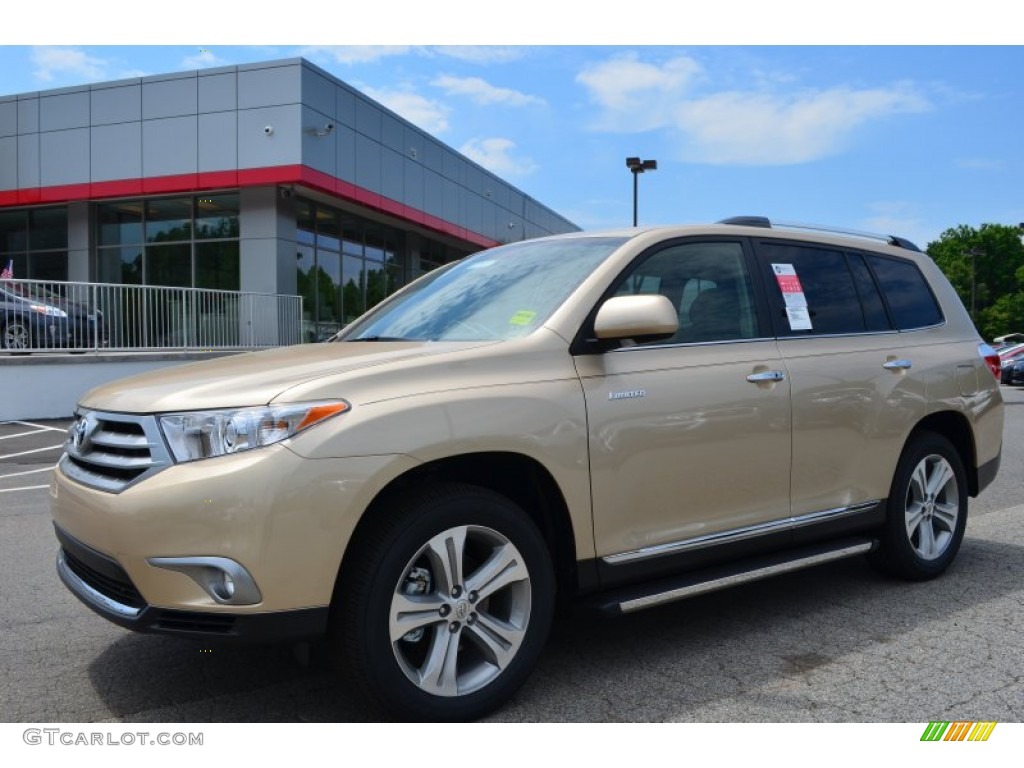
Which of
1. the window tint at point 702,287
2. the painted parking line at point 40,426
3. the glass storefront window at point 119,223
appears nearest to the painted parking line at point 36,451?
the painted parking line at point 40,426

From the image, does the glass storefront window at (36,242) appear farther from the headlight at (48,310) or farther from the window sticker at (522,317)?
the window sticker at (522,317)

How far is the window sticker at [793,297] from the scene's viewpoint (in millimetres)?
4312

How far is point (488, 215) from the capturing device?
32.0 meters

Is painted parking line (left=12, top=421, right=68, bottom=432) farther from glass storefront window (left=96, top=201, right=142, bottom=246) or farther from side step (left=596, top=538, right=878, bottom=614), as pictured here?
side step (left=596, top=538, right=878, bottom=614)

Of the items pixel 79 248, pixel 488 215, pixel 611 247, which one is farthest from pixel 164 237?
pixel 611 247

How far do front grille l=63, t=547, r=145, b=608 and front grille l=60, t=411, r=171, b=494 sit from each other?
26 cm

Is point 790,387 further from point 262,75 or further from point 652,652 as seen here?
point 262,75

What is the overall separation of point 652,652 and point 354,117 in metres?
20.2

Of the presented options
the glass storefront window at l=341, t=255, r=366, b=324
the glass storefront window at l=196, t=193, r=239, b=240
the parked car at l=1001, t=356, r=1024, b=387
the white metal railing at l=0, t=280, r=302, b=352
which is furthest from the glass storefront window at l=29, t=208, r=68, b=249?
the parked car at l=1001, t=356, r=1024, b=387

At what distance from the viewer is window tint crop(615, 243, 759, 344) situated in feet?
12.7

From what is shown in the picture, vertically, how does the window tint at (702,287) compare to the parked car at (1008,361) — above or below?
above

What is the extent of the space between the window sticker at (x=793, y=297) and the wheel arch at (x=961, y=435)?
1.20m
